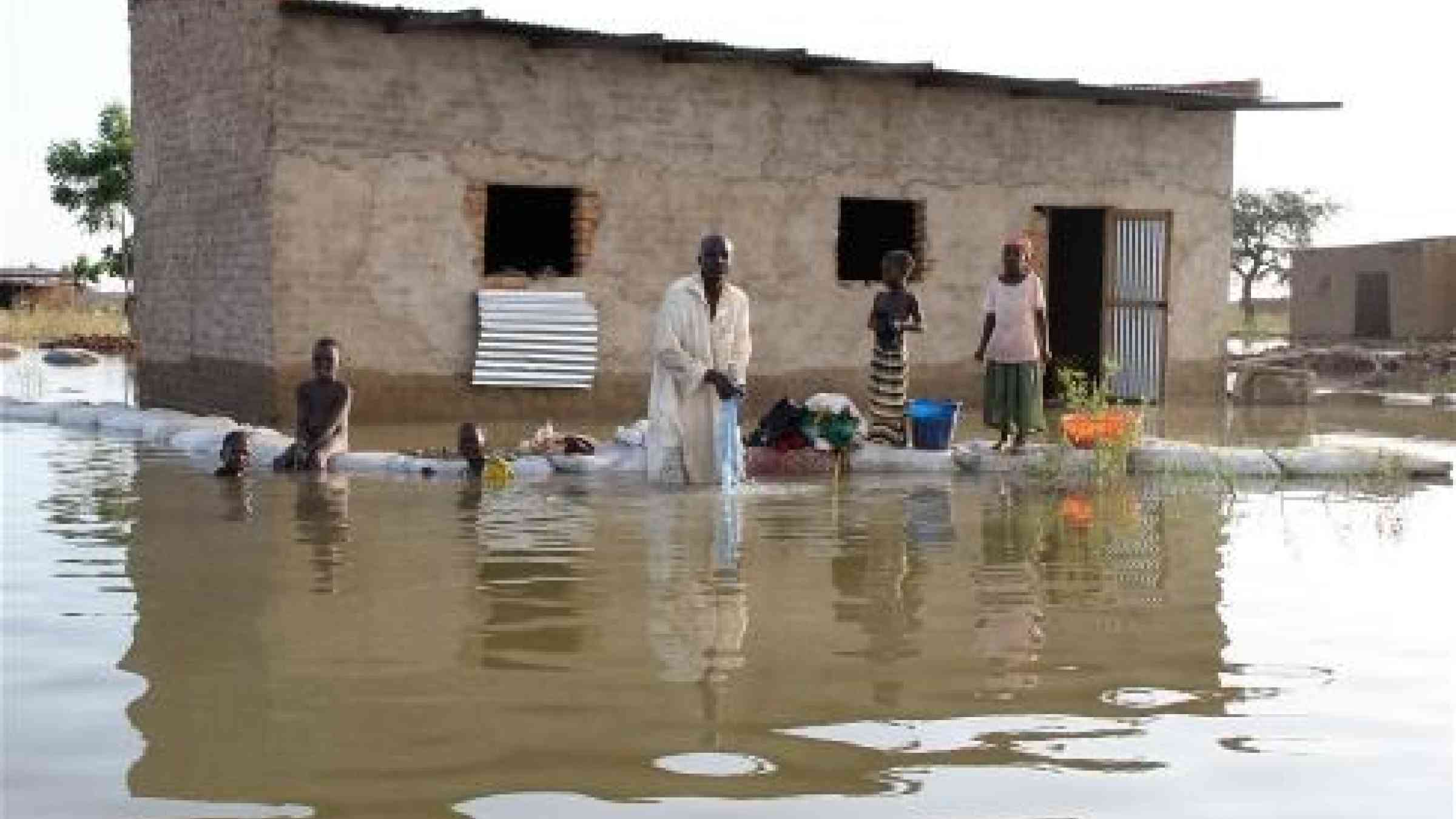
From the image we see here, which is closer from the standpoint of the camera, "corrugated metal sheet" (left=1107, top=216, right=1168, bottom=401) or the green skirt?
the green skirt

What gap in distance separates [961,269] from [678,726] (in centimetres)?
1252

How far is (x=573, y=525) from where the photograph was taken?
300 inches

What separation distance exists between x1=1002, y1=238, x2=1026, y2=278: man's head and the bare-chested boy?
13.8 feet

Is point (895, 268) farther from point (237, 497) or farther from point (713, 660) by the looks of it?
point (713, 660)

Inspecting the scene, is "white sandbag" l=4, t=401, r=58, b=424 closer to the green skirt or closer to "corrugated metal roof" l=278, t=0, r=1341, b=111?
"corrugated metal roof" l=278, t=0, r=1341, b=111

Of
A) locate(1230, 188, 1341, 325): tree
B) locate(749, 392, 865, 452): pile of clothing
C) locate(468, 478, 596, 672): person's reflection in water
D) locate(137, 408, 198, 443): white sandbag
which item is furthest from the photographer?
locate(1230, 188, 1341, 325): tree

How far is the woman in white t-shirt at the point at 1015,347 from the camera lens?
10.8 meters

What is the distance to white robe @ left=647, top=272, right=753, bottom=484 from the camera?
360 inches

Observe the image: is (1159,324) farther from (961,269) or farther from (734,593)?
(734,593)

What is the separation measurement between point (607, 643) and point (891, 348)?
5844 millimetres

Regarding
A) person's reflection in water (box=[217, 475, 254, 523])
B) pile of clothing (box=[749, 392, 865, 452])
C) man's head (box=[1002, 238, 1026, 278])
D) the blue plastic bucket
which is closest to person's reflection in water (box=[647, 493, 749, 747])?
person's reflection in water (box=[217, 475, 254, 523])

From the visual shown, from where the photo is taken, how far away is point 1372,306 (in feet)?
106

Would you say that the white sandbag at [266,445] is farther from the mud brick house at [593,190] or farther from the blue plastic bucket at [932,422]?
the blue plastic bucket at [932,422]

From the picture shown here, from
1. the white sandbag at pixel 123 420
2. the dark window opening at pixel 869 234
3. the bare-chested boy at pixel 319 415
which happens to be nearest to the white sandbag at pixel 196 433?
the white sandbag at pixel 123 420
